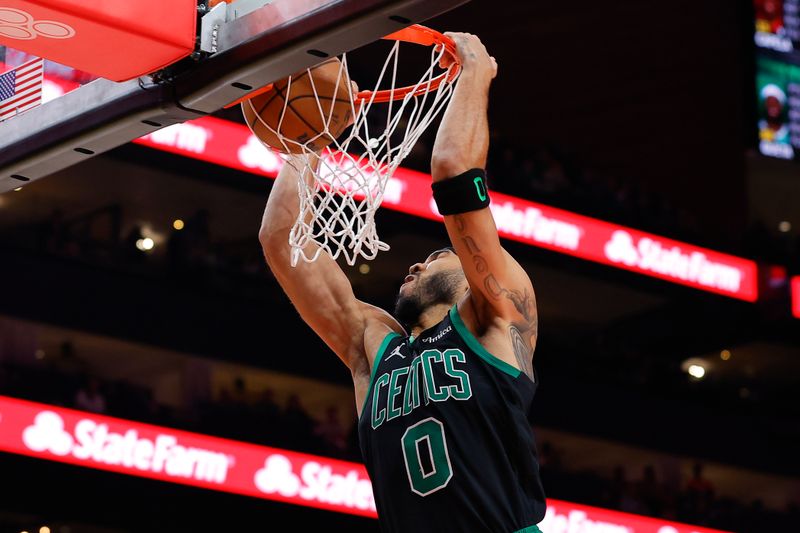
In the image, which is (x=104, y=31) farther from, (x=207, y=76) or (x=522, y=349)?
(x=522, y=349)

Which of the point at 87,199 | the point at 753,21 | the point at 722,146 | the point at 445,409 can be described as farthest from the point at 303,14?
the point at 722,146

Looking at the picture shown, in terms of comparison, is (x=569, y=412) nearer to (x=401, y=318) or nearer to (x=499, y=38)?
(x=499, y=38)

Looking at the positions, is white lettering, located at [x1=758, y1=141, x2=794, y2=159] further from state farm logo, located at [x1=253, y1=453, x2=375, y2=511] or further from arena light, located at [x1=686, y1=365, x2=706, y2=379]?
arena light, located at [x1=686, y1=365, x2=706, y2=379]

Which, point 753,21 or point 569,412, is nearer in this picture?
point 753,21

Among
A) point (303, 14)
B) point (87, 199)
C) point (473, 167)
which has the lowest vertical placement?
point (87, 199)

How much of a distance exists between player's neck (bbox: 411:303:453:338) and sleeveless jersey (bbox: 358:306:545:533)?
0.30 meters

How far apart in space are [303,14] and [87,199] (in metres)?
15.4

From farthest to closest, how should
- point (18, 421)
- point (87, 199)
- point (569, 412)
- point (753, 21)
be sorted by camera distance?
1. point (87, 199)
2. point (569, 412)
3. point (753, 21)
4. point (18, 421)

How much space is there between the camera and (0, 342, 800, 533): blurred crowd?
39.4ft

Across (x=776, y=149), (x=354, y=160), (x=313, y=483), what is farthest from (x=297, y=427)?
(x=354, y=160)

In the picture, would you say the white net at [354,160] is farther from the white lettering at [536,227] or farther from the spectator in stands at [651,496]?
the spectator in stands at [651,496]

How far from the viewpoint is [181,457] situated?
1161cm

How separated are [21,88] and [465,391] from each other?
5.35ft

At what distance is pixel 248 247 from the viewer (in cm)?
1773
